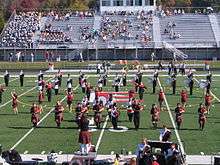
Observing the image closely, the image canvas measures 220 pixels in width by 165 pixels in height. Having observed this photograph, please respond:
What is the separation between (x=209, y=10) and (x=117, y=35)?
13210 mm

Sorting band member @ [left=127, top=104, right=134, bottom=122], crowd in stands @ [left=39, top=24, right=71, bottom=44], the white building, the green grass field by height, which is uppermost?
the white building

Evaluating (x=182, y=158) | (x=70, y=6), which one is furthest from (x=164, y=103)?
(x=70, y=6)

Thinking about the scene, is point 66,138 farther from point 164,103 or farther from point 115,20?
point 115,20

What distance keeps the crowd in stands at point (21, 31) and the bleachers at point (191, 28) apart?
515 inches

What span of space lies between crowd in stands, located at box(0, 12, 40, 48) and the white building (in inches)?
357

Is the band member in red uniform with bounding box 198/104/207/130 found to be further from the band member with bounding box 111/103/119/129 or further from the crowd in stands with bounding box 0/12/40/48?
the crowd in stands with bounding box 0/12/40/48

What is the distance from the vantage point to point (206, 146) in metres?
18.4

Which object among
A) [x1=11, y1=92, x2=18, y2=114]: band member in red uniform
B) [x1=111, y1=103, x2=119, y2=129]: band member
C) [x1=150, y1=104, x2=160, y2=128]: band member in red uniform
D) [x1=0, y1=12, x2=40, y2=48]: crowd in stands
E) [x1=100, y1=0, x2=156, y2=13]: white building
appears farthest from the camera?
[x1=100, y1=0, x2=156, y2=13]: white building

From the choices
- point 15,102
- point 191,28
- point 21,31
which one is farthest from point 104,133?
point 191,28

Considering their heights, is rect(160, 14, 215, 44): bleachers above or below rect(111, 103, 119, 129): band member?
above

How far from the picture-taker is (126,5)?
73.4 metres

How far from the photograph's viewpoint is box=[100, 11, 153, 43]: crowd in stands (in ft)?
204

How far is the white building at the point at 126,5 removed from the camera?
7300cm

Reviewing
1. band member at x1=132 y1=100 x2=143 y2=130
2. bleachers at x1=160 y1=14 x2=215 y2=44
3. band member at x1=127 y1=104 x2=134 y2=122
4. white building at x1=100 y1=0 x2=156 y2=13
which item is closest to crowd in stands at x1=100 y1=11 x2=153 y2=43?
bleachers at x1=160 y1=14 x2=215 y2=44
